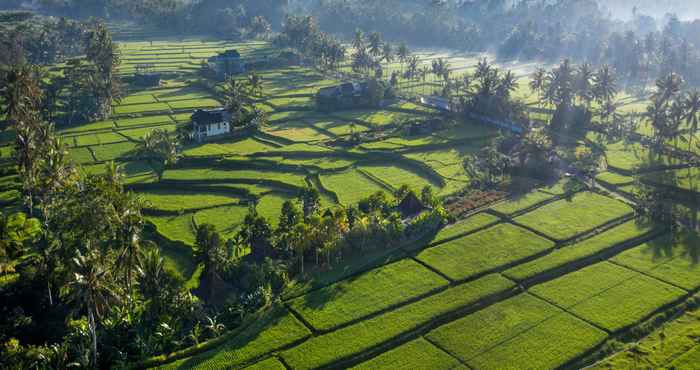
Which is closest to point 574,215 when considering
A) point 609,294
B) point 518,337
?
point 609,294

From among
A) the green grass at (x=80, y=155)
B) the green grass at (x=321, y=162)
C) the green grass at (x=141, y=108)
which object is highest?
the green grass at (x=141, y=108)

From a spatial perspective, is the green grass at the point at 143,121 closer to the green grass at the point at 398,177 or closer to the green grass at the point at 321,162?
the green grass at the point at 321,162

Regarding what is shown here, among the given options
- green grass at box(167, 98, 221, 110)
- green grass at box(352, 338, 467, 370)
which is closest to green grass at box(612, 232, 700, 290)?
green grass at box(352, 338, 467, 370)

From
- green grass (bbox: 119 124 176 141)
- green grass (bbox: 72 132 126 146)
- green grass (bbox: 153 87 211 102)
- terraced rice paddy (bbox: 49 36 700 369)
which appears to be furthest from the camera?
green grass (bbox: 153 87 211 102)

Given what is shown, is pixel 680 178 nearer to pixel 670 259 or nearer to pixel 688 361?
pixel 670 259

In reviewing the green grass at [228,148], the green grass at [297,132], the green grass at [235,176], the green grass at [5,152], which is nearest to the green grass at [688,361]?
the green grass at [235,176]

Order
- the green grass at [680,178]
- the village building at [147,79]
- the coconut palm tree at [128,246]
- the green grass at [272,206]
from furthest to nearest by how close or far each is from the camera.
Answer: the village building at [147,79] < the green grass at [680,178] < the green grass at [272,206] < the coconut palm tree at [128,246]

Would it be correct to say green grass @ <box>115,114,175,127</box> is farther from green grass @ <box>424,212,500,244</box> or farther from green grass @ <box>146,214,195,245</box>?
green grass @ <box>424,212,500,244</box>

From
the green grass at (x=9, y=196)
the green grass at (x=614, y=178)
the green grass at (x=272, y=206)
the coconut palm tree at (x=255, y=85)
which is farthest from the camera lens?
the coconut palm tree at (x=255, y=85)
